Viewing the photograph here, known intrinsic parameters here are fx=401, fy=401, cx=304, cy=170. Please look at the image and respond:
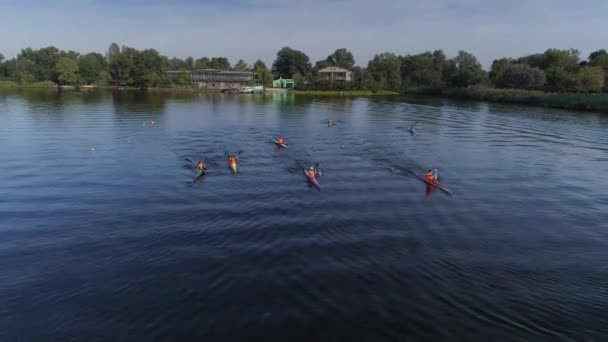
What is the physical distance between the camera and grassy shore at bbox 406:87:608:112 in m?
103

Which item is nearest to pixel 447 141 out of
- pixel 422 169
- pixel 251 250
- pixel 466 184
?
pixel 422 169

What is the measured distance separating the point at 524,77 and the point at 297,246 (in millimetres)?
147105

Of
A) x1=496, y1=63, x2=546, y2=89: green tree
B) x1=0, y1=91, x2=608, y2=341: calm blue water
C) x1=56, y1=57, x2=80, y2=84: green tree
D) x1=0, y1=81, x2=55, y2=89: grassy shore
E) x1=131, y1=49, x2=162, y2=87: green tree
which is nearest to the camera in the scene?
x1=0, y1=91, x2=608, y2=341: calm blue water

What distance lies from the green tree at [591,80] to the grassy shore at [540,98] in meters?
15.6

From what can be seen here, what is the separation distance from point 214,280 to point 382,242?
33.3 feet

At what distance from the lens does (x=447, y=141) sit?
59.0 m

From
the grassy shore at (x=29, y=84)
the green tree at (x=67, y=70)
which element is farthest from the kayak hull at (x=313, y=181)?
the grassy shore at (x=29, y=84)

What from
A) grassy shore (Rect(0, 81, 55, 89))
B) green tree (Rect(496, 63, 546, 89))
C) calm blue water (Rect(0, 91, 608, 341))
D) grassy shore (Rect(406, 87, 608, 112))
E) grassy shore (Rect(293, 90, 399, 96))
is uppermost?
green tree (Rect(496, 63, 546, 89))

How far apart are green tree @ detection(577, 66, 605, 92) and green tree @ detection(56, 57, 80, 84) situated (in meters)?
209

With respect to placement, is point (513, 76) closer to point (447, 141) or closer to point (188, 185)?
point (447, 141)

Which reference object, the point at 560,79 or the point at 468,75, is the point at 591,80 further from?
the point at 468,75

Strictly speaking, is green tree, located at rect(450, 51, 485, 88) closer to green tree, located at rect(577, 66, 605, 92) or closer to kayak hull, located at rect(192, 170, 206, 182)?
green tree, located at rect(577, 66, 605, 92)

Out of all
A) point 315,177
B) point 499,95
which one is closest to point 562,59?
point 499,95

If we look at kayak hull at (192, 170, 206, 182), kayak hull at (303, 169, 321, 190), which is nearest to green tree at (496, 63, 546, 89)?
kayak hull at (303, 169, 321, 190)
